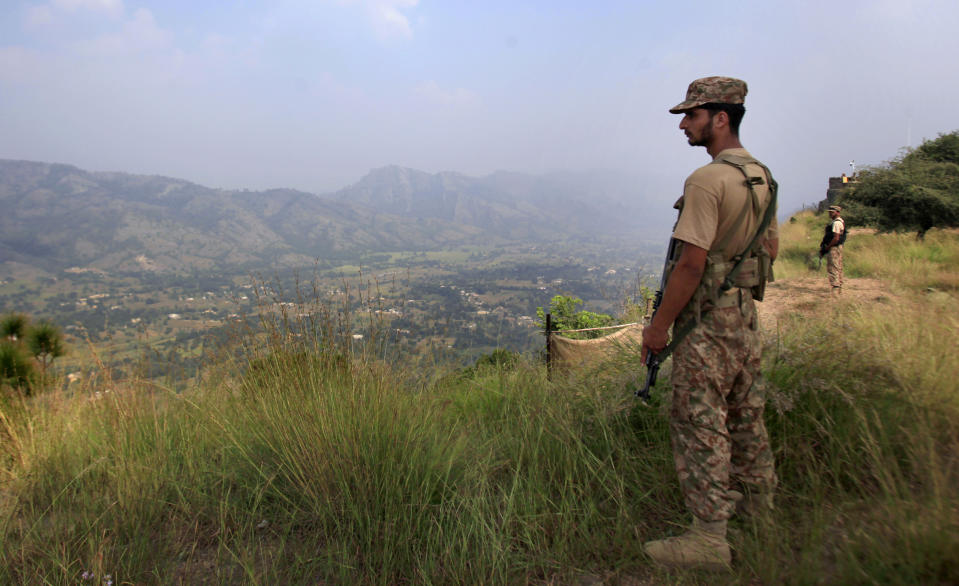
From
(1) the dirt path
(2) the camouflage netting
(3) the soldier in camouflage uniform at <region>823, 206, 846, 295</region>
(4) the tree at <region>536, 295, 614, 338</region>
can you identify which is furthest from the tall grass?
(3) the soldier in camouflage uniform at <region>823, 206, 846, 295</region>

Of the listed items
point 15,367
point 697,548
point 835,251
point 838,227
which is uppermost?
point 838,227

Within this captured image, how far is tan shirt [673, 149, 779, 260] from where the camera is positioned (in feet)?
6.34

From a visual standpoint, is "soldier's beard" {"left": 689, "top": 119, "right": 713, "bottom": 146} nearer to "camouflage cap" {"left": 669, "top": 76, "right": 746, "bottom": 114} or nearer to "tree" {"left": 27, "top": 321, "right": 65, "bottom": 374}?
"camouflage cap" {"left": 669, "top": 76, "right": 746, "bottom": 114}

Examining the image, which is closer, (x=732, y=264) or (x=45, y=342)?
(x=732, y=264)

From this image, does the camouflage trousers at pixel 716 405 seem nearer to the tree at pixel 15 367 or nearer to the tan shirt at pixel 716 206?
the tan shirt at pixel 716 206

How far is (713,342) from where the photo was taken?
2027 millimetres

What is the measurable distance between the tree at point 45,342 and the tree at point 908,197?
18052 mm

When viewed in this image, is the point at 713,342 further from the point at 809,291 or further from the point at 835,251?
the point at 809,291

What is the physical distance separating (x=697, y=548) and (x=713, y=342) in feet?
2.87

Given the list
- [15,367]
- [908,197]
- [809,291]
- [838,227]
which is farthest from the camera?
[908,197]

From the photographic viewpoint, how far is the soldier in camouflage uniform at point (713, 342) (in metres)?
1.95

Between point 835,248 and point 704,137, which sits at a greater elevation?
point 704,137

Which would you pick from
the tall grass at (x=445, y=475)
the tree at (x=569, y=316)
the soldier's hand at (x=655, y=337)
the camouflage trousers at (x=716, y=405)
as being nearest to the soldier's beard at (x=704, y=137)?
the camouflage trousers at (x=716, y=405)

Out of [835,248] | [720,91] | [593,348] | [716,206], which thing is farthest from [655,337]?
[835,248]
